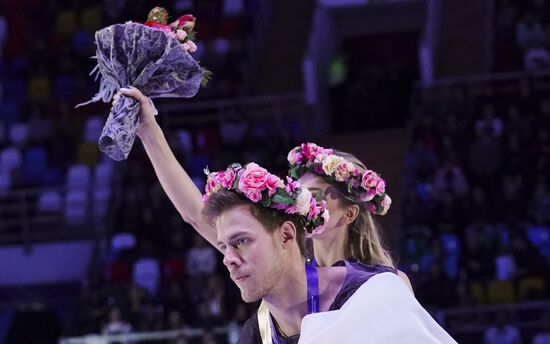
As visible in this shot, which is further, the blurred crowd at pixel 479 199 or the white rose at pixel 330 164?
the blurred crowd at pixel 479 199

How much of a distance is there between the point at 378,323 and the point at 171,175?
1.46m

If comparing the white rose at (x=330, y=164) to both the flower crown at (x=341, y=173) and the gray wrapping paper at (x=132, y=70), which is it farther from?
the gray wrapping paper at (x=132, y=70)

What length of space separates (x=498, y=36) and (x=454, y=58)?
2.25 ft

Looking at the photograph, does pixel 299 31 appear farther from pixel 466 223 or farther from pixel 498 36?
pixel 466 223

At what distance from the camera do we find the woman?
4.12 m

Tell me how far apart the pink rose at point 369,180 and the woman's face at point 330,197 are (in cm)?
12

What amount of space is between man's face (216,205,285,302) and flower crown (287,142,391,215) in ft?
3.19

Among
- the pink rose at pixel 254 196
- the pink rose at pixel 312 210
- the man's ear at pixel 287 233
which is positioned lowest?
the man's ear at pixel 287 233

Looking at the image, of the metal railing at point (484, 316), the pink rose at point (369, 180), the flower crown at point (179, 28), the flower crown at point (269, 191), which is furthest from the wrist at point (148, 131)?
the metal railing at point (484, 316)

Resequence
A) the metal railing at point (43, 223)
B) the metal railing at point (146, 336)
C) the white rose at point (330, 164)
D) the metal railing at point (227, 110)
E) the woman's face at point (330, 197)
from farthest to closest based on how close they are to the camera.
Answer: the metal railing at point (227, 110), the metal railing at point (43, 223), the metal railing at point (146, 336), the white rose at point (330, 164), the woman's face at point (330, 197)

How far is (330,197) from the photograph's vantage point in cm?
446

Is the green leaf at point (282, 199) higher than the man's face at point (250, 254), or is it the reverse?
the green leaf at point (282, 199)

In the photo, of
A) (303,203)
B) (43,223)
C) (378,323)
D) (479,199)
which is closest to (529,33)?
(479,199)

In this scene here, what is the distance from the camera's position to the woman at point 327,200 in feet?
13.5
